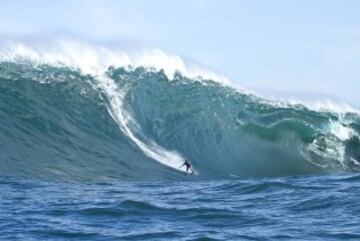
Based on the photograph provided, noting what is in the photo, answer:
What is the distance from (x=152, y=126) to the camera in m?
20.7

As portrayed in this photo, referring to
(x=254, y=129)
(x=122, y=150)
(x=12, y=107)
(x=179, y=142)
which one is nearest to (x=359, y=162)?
(x=254, y=129)

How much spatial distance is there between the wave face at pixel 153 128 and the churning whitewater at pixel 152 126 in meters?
0.03

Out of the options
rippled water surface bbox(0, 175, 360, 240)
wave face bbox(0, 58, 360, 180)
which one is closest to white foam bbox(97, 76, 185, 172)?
wave face bbox(0, 58, 360, 180)

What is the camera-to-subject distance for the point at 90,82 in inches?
882

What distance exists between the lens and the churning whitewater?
17744 mm

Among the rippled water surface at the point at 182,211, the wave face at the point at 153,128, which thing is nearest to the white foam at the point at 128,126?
the wave face at the point at 153,128

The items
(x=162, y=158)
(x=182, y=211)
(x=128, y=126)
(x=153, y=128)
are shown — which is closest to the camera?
(x=182, y=211)

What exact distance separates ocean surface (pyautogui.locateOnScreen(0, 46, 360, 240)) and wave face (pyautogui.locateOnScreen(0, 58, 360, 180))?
0.03 meters

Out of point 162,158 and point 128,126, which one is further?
point 128,126

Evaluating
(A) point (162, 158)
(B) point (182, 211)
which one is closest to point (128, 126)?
(A) point (162, 158)

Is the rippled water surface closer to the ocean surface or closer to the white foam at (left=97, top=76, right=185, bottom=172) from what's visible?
the ocean surface

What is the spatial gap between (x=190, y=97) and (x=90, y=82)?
272cm

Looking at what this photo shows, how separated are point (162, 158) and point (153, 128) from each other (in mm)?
1719

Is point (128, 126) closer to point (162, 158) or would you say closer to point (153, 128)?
point (153, 128)
